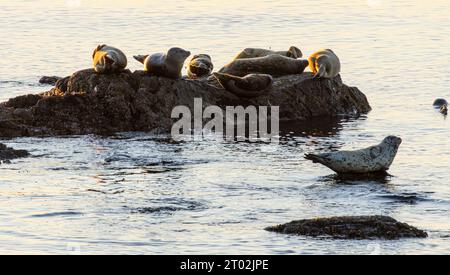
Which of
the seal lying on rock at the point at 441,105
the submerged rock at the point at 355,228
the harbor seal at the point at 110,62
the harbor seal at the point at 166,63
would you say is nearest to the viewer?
the submerged rock at the point at 355,228

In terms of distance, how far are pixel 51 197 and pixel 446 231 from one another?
490 centimetres

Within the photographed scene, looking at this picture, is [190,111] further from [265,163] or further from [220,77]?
[265,163]

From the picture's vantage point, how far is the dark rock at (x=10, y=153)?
59.4 feet

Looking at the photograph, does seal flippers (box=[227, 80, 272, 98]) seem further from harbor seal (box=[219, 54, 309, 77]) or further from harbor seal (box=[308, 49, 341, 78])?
harbor seal (box=[308, 49, 341, 78])

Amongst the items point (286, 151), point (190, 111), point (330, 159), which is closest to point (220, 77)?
point (190, 111)

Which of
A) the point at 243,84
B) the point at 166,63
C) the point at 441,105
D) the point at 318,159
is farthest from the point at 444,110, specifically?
the point at 318,159

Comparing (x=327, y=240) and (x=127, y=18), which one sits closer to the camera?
(x=327, y=240)

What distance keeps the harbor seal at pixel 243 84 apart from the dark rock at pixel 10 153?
4.63 m

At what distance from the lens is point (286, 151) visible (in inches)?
754

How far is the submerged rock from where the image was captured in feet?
44.8

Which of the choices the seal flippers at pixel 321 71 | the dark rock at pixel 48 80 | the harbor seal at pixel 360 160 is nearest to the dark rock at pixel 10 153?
the harbor seal at pixel 360 160

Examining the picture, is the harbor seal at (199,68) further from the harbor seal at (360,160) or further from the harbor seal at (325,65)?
the harbor seal at (360,160)

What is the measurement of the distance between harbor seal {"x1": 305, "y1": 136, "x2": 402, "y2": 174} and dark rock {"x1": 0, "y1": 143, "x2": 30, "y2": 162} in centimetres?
415

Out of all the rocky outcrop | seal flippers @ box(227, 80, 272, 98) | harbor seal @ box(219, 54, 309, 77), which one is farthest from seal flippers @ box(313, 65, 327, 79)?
seal flippers @ box(227, 80, 272, 98)
